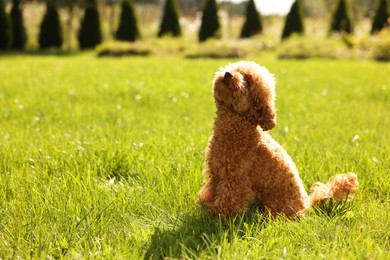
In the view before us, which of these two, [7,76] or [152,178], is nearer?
[152,178]

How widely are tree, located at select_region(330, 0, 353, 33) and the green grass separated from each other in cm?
1968

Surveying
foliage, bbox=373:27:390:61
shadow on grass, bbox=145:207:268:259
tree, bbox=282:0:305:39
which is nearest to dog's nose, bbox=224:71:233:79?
shadow on grass, bbox=145:207:268:259

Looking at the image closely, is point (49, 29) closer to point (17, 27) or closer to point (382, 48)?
point (17, 27)

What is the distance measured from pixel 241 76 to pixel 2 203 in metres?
2.07

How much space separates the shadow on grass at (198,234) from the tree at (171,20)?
952 inches

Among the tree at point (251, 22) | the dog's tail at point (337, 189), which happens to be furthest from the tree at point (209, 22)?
the dog's tail at point (337, 189)

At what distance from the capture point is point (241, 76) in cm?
295

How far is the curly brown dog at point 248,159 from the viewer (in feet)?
9.87

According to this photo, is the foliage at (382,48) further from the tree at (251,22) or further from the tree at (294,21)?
the tree at (251,22)

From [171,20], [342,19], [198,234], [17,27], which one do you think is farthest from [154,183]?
[342,19]

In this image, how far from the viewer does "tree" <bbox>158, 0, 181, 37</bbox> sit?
86.4ft

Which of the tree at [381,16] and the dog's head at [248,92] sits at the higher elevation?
the tree at [381,16]

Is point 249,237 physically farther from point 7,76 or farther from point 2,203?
point 7,76

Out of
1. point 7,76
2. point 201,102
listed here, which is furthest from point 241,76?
point 7,76
